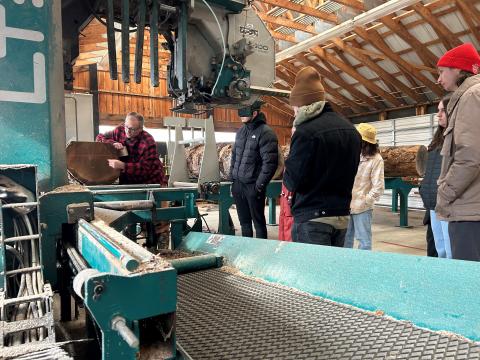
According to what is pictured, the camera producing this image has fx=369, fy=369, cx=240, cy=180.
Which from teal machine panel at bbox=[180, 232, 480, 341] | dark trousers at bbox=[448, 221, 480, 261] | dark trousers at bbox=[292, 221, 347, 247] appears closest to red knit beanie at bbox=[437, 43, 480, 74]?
dark trousers at bbox=[448, 221, 480, 261]

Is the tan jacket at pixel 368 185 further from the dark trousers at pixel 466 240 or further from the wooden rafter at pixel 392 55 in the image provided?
the wooden rafter at pixel 392 55

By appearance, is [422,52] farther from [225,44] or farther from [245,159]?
[225,44]

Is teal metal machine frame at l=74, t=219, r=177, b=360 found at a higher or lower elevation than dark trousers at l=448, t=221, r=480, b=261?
higher

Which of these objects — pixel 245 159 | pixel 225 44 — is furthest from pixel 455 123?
pixel 245 159

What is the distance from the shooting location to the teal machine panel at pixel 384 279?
4.00 ft

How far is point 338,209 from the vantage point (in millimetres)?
2371

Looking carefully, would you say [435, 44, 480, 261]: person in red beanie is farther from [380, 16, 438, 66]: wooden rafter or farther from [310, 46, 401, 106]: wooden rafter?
[310, 46, 401, 106]: wooden rafter

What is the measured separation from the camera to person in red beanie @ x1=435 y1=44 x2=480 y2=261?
2.02 meters

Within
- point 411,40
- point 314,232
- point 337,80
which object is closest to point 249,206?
point 314,232

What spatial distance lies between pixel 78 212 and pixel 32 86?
567 mm

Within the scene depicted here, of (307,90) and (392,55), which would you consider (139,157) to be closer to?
(307,90)

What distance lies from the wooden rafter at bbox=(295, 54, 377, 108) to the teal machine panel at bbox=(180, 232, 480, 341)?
1181 centimetres

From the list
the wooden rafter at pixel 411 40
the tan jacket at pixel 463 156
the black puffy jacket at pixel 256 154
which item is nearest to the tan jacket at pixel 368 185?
the black puffy jacket at pixel 256 154

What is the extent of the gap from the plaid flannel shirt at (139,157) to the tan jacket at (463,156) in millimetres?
2760
